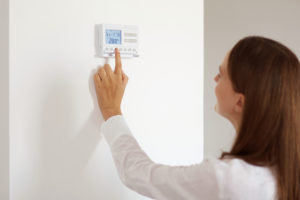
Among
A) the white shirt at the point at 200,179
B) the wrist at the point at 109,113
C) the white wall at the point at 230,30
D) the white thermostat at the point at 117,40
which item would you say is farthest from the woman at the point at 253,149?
the white wall at the point at 230,30

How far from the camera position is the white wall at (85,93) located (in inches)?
35.6

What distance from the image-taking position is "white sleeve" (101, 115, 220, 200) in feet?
2.71

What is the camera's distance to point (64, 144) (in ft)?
3.18

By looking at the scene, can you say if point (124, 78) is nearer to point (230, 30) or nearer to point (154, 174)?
point (154, 174)

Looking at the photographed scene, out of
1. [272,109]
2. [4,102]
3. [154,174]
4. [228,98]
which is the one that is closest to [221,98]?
[228,98]

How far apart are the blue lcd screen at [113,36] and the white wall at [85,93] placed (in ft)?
0.12

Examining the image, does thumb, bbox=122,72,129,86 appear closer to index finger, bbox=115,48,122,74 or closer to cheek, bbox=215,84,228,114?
index finger, bbox=115,48,122,74

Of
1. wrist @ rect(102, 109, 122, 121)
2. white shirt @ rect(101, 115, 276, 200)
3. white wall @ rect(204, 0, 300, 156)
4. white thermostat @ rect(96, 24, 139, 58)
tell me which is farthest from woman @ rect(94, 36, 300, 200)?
white wall @ rect(204, 0, 300, 156)

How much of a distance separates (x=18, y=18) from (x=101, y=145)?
37 centimetres

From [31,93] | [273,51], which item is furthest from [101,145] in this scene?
[273,51]

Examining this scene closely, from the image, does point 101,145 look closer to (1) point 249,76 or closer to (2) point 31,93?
(2) point 31,93

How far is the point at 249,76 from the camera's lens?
85cm

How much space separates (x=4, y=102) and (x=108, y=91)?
0.24 m

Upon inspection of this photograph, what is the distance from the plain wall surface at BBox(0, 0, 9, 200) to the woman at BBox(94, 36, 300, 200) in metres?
0.28
